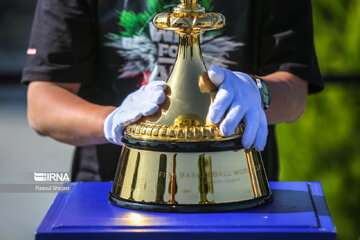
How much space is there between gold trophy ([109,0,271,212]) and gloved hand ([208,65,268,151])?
20 mm

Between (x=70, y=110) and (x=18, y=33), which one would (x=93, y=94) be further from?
(x=18, y=33)

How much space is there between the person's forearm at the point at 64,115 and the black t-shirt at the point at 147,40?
6 centimetres

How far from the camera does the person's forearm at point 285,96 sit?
222 centimetres

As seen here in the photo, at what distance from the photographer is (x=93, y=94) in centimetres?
252

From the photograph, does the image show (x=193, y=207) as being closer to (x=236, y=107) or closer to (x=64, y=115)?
(x=236, y=107)

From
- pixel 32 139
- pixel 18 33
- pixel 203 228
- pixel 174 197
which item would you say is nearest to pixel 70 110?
pixel 174 197

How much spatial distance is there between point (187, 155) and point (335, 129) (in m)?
2.29

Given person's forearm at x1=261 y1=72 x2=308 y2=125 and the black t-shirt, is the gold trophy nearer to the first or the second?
person's forearm at x1=261 y1=72 x2=308 y2=125

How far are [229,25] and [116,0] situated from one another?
1.28 feet

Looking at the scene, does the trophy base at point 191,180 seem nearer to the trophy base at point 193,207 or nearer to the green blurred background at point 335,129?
the trophy base at point 193,207

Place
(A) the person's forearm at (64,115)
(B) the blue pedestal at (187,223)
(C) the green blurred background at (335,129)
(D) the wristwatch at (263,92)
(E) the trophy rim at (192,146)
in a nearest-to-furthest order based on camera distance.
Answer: (B) the blue pedestal at (187,223)
(E) the trophy rim at (192,146)
(D) the wristwatch at (263,92)
(A) the person's forearm at (64,115)
(C) the green blurred background at (335,129)

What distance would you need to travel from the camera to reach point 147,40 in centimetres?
241

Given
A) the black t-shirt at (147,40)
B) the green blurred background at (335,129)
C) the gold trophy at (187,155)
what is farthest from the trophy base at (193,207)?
the green blurred background at (335,129)

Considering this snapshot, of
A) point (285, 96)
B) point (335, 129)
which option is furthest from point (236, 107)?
point (335, 129)
